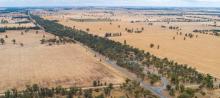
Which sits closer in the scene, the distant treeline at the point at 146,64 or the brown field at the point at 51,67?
the distant treeline at the point at 146,64

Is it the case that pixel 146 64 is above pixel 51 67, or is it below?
above

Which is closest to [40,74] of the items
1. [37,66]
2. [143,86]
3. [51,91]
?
[37,66]

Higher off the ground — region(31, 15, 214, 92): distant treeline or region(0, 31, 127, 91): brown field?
region(31, 15, 214, 92): distant treeline

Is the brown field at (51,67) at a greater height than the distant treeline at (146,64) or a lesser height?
lesser

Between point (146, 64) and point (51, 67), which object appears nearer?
point (51, 67)

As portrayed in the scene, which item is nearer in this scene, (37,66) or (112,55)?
(37,66)

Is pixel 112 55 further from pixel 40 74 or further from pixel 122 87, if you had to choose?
pixel 122 87

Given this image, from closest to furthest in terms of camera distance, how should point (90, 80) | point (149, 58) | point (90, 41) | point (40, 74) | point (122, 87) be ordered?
point (122, 87) → point (90, 80) → point (40, 74) → point (149, 58) → point (90, 41)

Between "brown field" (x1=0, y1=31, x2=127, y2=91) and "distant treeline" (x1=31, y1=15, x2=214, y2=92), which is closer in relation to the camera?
"distant treeline" (x1=31, y1=15, x2=214, y2=92)
